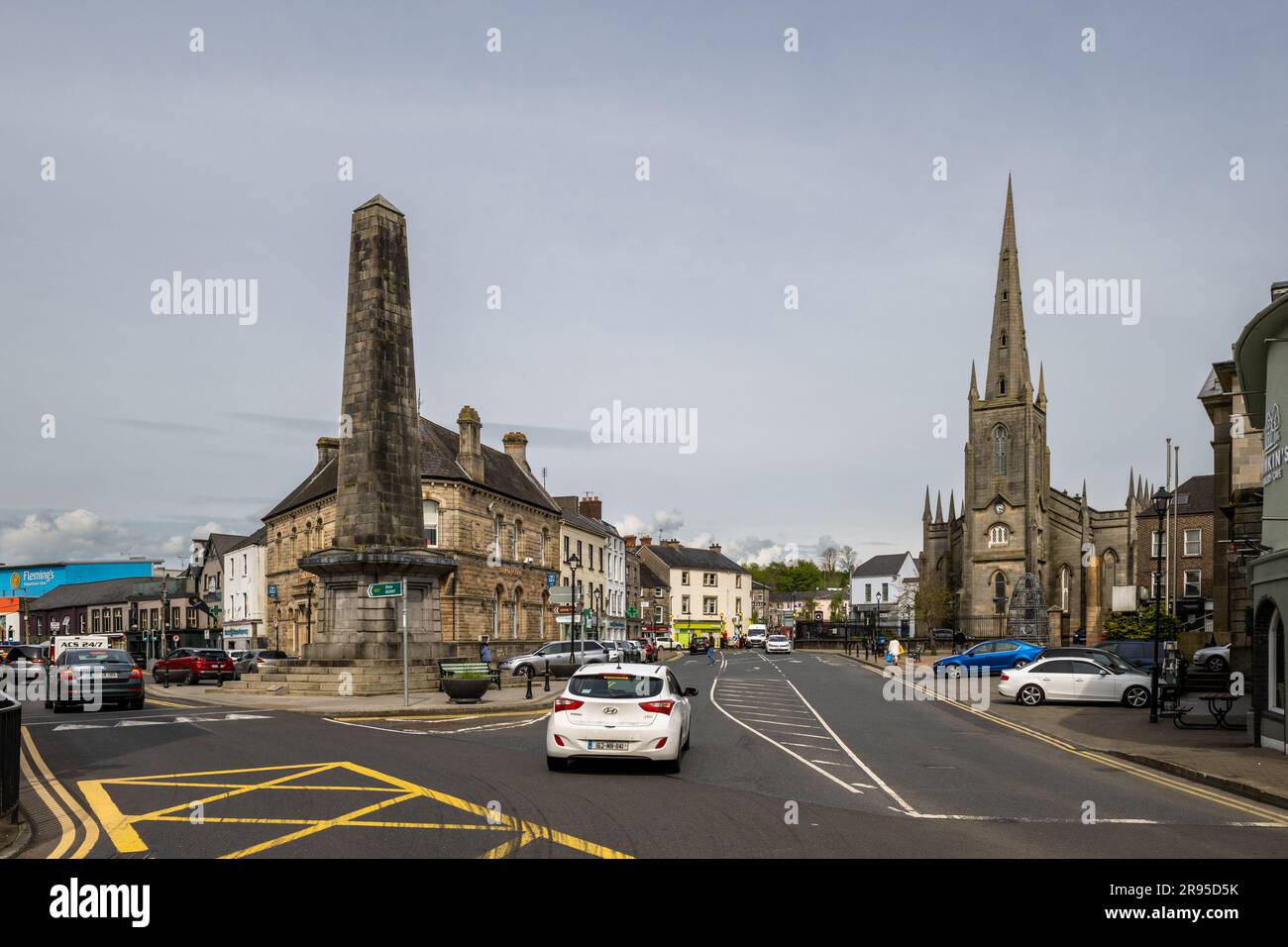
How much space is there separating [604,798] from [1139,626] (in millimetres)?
61486

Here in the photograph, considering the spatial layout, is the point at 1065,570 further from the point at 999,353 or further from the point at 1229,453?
the point at 1229,453

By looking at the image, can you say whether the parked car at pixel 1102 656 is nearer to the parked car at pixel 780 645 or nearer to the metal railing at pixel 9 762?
the metal railing at pixel 9 762

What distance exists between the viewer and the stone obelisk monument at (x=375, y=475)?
31.1 metres

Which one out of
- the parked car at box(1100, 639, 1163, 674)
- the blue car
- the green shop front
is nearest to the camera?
the green shop front

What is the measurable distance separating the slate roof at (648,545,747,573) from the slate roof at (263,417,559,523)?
168 ft

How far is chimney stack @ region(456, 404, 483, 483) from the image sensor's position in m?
53.2

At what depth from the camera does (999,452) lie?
92.6 metres

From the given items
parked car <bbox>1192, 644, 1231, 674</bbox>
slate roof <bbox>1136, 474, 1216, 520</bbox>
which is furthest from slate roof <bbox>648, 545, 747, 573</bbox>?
parked car <bbox>1192, 644, 1231, 674</bbox>

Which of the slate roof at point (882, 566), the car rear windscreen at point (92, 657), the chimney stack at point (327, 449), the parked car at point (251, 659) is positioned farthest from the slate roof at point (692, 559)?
the car rear windscreen at point (92, 657)

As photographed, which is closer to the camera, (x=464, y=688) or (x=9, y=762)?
(x=9, y=762)

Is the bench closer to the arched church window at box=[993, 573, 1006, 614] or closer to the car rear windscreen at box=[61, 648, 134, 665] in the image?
the car rear windscreen at box=[61, 648, 134, 665]

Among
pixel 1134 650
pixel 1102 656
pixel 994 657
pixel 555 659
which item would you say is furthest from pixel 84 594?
pixel 1102 656

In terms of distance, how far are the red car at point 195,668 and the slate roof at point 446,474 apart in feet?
37.4

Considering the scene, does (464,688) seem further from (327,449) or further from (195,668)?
(327,449)
